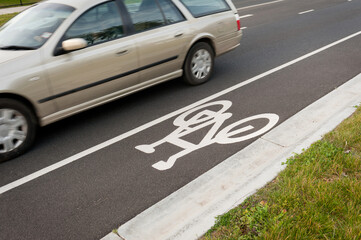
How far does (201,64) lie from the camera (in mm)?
6645

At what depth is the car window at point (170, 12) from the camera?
593 cm

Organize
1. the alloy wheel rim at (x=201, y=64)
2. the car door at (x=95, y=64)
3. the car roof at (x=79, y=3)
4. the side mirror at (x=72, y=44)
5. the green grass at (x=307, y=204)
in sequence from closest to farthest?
the green grass at (x=307, y=204) → the side mirror at (x=72, y=44) → the car door at (x=95, y=64) → the car roof at (x=79, y=3) → the alloy wheel rim at (x=201, y=64)

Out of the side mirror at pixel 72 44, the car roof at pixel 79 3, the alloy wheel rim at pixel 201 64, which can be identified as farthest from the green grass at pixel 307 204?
the car roof at pixel 79 3

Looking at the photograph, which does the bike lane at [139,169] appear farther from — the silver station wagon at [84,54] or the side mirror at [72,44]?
the side mirror at [72,44]

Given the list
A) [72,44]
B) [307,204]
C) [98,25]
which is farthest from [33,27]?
[307,204]

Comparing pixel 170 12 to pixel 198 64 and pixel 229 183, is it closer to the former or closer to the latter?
pixel 198 64

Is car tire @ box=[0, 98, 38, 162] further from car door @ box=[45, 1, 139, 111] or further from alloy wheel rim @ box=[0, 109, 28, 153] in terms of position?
car door @ box=[45, 1, 139, 111]

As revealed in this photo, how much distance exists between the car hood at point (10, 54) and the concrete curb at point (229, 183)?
252 centimetres

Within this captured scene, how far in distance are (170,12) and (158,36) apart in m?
0.58

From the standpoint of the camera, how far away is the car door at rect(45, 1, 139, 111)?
4719 mm

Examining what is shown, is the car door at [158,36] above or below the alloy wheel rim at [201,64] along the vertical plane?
above

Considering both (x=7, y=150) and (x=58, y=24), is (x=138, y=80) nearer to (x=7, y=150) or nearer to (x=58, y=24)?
(x=58, y=24)

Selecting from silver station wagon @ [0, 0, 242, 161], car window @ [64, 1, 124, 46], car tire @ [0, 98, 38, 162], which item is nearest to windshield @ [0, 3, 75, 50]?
silver station wagon @ [0, 0, 242, 161]

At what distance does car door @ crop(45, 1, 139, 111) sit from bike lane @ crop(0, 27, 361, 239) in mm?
810
